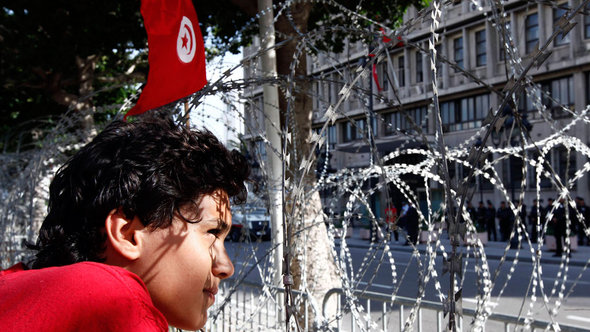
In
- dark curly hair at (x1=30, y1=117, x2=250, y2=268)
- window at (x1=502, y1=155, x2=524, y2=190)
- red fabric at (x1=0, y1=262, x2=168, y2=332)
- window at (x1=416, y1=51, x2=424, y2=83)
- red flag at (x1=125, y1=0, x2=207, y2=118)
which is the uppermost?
window at (x1=416, y1=51, x2=424, y2=83)

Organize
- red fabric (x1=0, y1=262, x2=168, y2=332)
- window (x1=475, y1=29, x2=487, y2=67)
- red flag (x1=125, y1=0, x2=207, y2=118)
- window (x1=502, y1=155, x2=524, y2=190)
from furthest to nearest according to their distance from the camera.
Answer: window (x1=475, y1=29, x2=487, y2=67) < window (x1=502, y1=155, x2=524, y2=190) < red flag (x1=125, y1=0, x2=207, y2=118) < red fabric (x1=0, y1=262, x2=168, y2=332)

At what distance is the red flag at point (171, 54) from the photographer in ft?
12.7

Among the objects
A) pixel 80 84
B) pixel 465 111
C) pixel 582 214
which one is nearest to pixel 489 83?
pixel 465 111

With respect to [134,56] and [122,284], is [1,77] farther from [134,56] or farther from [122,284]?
[122,284]

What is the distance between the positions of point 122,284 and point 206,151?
0.39m

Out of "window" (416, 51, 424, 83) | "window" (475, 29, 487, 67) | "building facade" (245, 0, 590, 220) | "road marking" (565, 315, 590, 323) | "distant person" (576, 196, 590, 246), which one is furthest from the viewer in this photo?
"window" (416, 51, 424, 83)

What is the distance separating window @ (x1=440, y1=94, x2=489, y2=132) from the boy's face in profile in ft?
96.1

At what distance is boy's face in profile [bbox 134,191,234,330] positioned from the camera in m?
1.14

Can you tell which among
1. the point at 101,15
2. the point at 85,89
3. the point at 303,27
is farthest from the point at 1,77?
the point at 303,27

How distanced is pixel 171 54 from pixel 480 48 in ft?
92.9

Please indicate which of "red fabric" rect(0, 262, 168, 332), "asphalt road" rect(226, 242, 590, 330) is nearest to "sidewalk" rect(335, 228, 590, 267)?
"asphalt road" rect(226, 242, 590, 330)

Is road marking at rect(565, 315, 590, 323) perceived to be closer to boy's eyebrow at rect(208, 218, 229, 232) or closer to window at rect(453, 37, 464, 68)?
boy's eyebrow at rect(208, 218, 229, 232)

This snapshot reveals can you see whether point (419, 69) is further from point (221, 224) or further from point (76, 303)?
Result: point (76, 303)

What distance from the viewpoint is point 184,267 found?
3.79 ft
